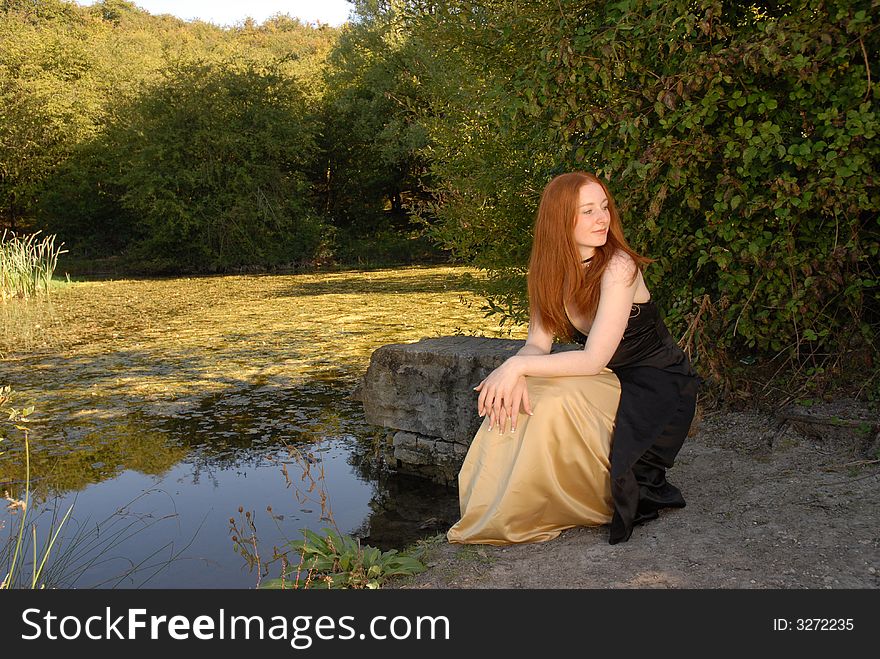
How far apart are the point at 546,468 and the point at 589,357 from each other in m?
0.46

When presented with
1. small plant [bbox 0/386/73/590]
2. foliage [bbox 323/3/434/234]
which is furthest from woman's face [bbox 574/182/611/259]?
foliage [bbox 323/3/434/234]

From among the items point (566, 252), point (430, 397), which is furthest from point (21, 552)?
point (566, 252)

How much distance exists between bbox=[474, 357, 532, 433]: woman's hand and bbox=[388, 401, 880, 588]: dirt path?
543 millimetres

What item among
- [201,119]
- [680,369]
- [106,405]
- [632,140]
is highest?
[201,119]

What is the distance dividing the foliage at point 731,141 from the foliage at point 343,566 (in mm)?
2344

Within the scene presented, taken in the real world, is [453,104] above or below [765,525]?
above

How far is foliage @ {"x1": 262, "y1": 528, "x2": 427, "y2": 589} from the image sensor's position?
2.96 meters

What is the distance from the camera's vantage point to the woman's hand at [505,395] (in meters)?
3.12

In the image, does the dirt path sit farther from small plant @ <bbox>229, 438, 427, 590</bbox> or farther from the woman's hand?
the woman's hand

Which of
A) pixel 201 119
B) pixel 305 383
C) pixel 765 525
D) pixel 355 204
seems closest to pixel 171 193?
pixel 201 119

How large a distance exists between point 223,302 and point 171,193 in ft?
31.4

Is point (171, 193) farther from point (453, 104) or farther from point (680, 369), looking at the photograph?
point (680, 369)
